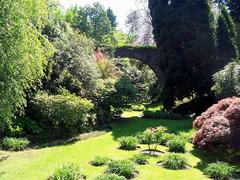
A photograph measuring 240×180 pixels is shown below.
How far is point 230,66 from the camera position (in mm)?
21344

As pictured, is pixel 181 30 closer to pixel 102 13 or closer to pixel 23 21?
pixel 23 21

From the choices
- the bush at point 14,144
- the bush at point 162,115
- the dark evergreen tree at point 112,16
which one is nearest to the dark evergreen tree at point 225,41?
the bush at point 162,115

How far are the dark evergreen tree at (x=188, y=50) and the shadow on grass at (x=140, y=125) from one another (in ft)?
11.7

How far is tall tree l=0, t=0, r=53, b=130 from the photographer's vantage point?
1028 cm

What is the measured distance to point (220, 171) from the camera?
37.4 ft

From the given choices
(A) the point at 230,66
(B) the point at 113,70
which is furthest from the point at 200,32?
(B) the point at 113,70

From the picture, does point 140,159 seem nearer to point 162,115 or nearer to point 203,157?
point 203,157

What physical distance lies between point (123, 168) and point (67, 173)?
5.94 ft

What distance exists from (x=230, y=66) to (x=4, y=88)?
46.2 feet

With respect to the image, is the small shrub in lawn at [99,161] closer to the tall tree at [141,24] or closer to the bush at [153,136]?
the bush at [153,136]

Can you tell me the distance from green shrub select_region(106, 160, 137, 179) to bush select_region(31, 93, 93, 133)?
521 cm

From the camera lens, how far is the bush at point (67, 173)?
32.4 ft

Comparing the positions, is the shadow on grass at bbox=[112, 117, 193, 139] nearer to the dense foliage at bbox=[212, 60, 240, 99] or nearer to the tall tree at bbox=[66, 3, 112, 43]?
the dense foliage at bbox=[212, 60, 240, 99]

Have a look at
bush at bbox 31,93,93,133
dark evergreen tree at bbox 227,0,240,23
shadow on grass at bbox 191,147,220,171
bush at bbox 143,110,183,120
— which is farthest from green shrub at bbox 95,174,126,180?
dark evergreen tree at bbox 227,0,240,23
